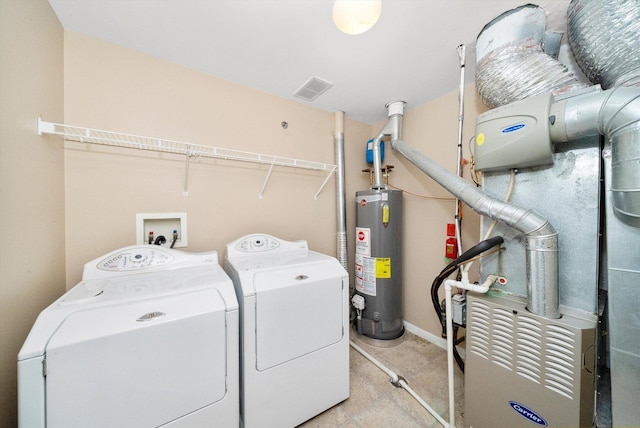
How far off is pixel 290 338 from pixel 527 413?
1.27m

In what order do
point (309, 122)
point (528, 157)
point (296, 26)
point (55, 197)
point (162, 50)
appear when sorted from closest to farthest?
1. point (528, 157)
2. point (55, 197)
3. point (296, 26)
4. point (162, 50)
5. point (309, 122)

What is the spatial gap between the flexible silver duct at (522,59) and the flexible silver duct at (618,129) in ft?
0.74

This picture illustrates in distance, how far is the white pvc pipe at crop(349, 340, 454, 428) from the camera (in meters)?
1.38

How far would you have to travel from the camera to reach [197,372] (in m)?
1.01

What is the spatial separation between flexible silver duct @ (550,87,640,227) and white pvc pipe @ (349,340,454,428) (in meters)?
1.50

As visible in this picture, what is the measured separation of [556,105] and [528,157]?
0.85 ft

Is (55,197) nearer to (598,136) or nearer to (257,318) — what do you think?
(257,318)

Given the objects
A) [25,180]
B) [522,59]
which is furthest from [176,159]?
[522,59]

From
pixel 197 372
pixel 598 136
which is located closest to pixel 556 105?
pixel 598 136

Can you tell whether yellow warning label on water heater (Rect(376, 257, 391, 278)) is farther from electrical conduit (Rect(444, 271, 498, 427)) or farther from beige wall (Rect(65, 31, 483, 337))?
electrical conduit (Rect(444, 271, 498, 427))

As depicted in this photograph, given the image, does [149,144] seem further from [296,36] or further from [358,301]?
[358,301]

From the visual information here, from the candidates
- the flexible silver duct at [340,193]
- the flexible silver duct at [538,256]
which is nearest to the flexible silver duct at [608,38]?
the flexible silver duct at [538,256]

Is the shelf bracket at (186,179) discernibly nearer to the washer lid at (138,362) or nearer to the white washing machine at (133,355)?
the white washing machine at (133,355)

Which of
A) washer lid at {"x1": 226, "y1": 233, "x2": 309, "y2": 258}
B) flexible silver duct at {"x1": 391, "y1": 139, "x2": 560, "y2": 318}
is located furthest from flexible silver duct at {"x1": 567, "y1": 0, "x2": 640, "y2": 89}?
washer lid at {"x1": 226, "y1": 233, "x2": 309, "y2": 258}
